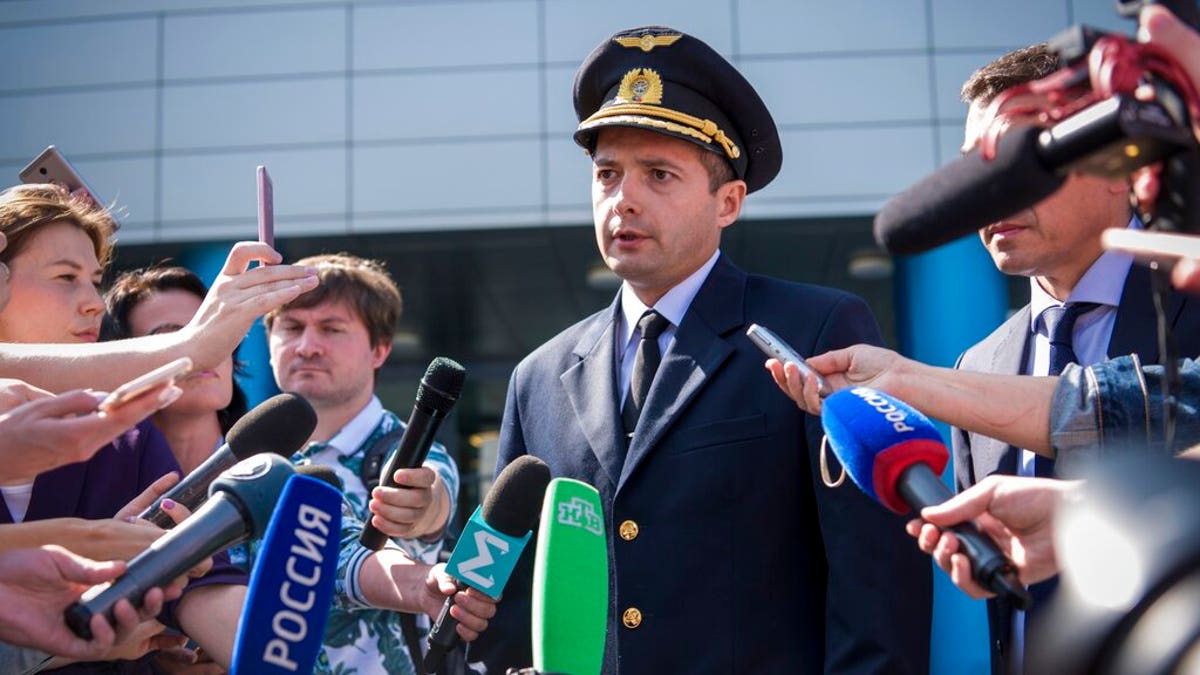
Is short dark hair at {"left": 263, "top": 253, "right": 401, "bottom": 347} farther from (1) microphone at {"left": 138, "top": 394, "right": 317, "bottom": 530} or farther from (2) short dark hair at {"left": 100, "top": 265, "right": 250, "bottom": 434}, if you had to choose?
(1) microphone at {"left": 138, "top": 394, "right": 317, "bottom": 530}

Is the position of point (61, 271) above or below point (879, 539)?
above

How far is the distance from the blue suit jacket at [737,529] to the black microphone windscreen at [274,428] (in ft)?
1.78

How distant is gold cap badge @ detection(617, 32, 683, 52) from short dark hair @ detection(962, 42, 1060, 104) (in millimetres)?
717

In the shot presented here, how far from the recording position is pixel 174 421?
3561 millimetres

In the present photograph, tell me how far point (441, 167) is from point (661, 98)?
7.89m

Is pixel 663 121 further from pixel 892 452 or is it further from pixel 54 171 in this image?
pixel 54 171

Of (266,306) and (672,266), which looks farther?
(672,266)

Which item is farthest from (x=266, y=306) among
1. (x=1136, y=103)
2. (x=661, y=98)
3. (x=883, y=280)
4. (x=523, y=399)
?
(x=883, y=280)

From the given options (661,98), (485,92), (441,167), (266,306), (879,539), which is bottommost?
(879,539)

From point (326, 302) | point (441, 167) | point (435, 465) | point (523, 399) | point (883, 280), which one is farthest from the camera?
point (883, 280)

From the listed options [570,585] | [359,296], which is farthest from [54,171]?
[570,585]

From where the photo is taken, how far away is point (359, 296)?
3930 millimetres

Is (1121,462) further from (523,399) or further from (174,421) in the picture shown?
(174,421)

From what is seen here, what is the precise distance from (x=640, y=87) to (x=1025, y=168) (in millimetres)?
1389
